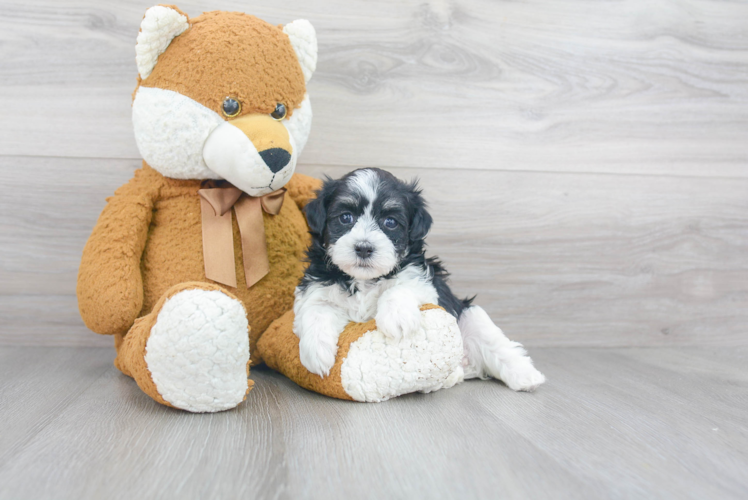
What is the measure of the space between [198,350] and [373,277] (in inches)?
18.4

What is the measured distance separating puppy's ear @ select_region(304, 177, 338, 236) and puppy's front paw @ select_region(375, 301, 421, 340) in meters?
0.30

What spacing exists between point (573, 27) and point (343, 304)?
4.79ft

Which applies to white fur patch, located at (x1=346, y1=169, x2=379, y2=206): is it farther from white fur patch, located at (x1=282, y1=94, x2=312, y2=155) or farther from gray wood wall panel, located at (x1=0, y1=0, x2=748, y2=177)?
gray wood wall panel, located at (x1=0, y1=0, x2=748, y2=177)

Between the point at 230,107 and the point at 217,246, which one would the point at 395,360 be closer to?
the point at 217,246

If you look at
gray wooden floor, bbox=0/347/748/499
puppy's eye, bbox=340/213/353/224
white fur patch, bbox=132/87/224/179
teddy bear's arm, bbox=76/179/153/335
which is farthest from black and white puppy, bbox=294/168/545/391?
teddy bear's arm, bbox=76/179/153/335

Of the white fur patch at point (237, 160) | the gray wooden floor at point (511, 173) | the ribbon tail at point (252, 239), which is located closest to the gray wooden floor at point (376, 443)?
the gray wooden floor at point (511, 173)

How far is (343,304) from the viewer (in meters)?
1.45

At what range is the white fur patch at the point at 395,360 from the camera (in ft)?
4.27

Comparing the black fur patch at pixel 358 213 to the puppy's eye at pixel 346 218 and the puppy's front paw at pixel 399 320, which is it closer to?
the puppy's eye at pixel 346 218

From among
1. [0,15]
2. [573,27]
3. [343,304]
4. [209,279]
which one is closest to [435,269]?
[343,304]

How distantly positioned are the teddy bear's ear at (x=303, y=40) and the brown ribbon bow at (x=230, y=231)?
40 cm

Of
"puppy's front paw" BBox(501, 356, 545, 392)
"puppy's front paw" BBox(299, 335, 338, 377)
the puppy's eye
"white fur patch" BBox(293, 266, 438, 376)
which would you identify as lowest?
"puppy's front paw" BBox(501, 356, 545, 392)

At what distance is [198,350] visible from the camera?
44.1 inches

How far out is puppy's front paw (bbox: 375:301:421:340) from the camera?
4.22 ft
